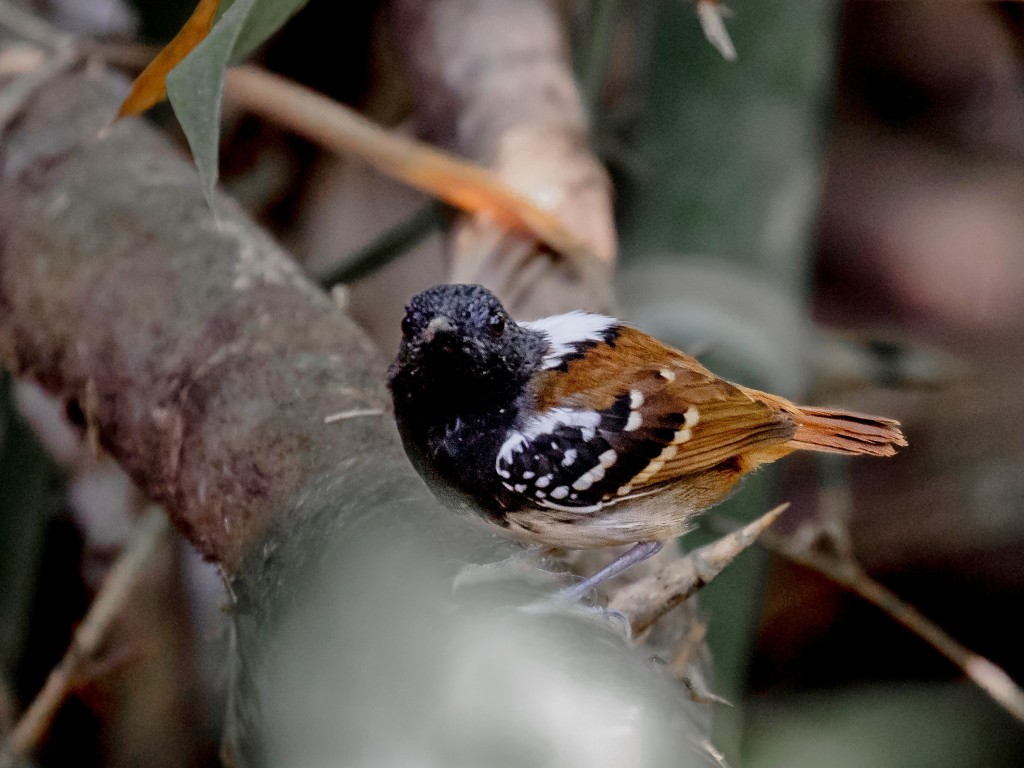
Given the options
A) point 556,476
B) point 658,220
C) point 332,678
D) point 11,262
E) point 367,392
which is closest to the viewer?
point 332,678

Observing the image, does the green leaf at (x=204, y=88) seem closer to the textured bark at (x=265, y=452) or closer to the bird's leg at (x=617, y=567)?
the textured bark at (x=265, y=452)

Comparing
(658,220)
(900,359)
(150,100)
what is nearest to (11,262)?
(150,100)

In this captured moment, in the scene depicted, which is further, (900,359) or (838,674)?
(838,674)

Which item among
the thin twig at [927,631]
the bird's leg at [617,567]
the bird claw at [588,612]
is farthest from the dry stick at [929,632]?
the bird claw at [588,612]

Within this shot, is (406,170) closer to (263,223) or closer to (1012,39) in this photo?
(263,223)

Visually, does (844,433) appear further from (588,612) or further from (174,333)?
(174,333)

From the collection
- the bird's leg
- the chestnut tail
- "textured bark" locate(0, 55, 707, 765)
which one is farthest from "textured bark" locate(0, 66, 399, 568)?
the chestnut tail

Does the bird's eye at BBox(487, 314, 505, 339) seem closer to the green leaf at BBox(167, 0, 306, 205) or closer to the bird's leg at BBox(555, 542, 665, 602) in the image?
the bird's leg at BBox(555, 542, 665, 602)
